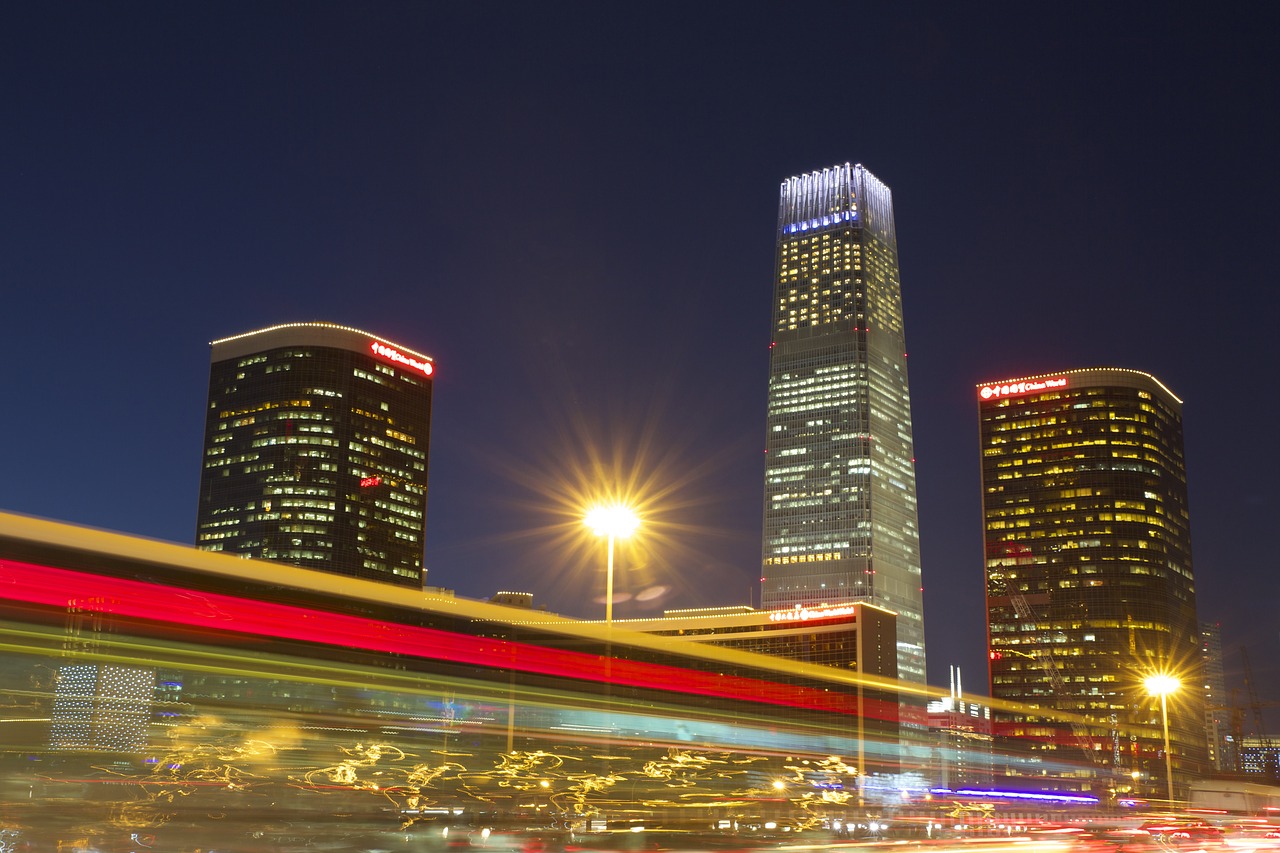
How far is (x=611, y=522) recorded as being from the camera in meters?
36.5

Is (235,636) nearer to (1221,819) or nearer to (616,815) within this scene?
(616,815)

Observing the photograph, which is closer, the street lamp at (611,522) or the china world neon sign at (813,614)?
the street lamp at (611,522)

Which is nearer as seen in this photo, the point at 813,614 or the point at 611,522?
the point at 611,522

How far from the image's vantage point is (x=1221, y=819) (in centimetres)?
6366

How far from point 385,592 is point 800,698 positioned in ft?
61.5

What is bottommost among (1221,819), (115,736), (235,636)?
(1221,819)

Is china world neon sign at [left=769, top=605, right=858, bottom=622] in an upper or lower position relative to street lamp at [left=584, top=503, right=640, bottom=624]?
upper

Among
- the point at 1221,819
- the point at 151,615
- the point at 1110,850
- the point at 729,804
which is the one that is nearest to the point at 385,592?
the point at 151,615

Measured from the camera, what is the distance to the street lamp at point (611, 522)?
118ft

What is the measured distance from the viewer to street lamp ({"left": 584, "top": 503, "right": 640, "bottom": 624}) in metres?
36.0

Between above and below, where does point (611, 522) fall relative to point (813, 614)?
below

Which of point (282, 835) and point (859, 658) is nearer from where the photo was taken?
point (282, 835)

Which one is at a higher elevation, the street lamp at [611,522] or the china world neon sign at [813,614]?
the china world neon sign at [813,614]

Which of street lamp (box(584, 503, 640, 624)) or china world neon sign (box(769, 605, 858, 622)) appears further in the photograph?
china world neon sign (box(769, 605, 858, 622))
